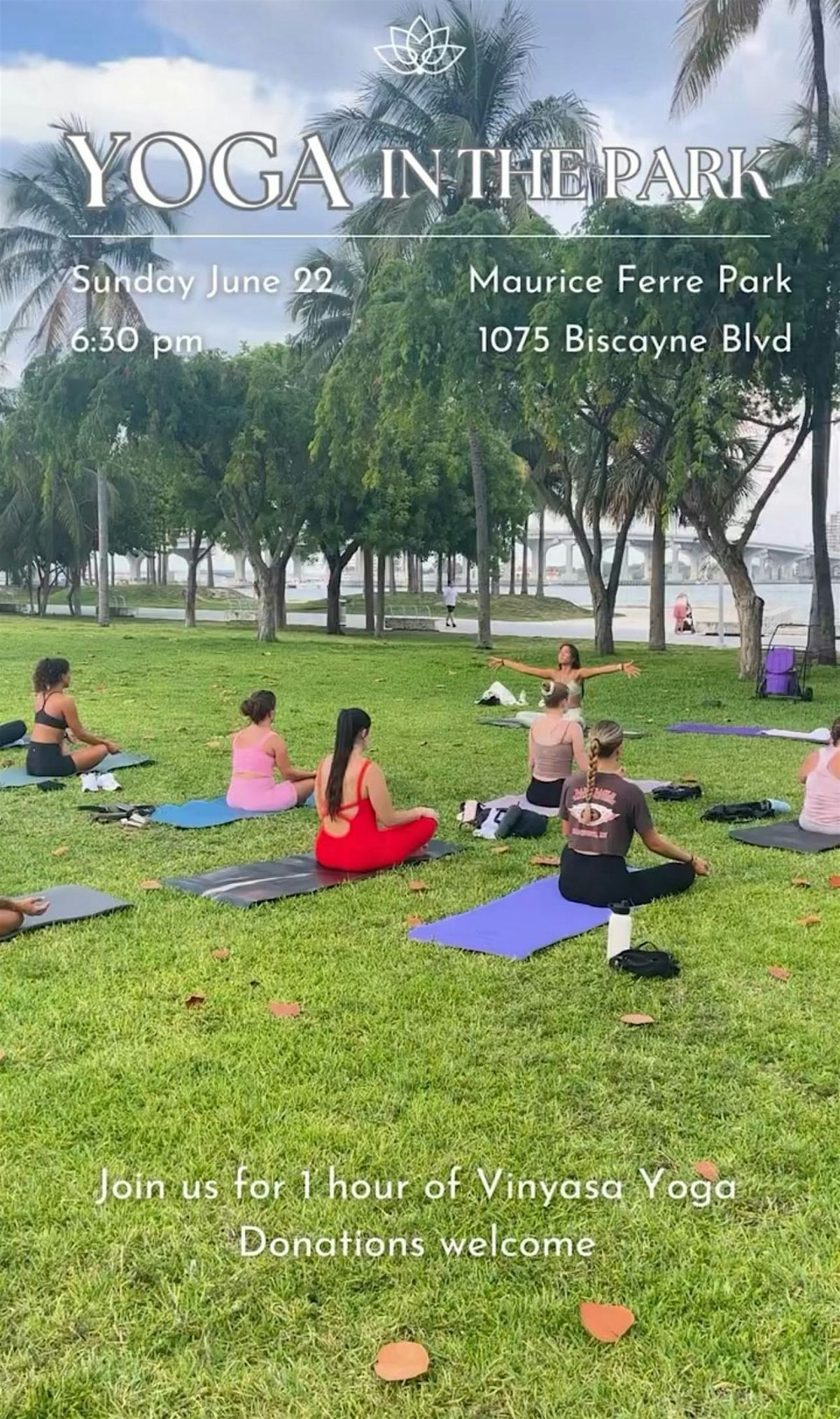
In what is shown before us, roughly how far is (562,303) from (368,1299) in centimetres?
1103

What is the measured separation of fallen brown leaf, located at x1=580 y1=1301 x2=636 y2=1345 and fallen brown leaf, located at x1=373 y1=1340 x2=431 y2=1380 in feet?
1.03

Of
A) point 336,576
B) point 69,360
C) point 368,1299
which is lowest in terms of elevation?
point 368,1299

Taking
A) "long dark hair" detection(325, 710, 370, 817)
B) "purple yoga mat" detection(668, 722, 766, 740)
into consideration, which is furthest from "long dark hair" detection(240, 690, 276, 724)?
"purple yoga mat" detection(668, 722, 766, 740)

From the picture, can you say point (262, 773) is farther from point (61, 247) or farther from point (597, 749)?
point (61, 247)

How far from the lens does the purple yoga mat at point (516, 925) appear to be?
4.17m

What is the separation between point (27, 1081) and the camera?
120 inches

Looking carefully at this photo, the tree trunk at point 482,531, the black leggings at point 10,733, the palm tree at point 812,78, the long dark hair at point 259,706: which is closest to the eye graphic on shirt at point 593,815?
the long dark hair at point 259,706

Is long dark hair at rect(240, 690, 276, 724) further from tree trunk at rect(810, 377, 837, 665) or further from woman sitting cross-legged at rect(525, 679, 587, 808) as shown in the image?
tree trunk at rect(810, 377, 837, 665)

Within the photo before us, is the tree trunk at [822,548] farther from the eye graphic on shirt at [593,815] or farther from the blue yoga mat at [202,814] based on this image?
the eye graphic on shirt at [593,815]

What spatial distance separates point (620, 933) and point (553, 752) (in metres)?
2.69

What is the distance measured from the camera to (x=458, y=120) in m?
14.8

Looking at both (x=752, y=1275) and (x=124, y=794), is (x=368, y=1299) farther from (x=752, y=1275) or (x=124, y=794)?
(x=124, y=794)

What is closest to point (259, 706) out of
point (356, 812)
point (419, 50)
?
point (356, 812)

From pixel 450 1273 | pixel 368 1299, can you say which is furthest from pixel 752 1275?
pixel 368 1299
